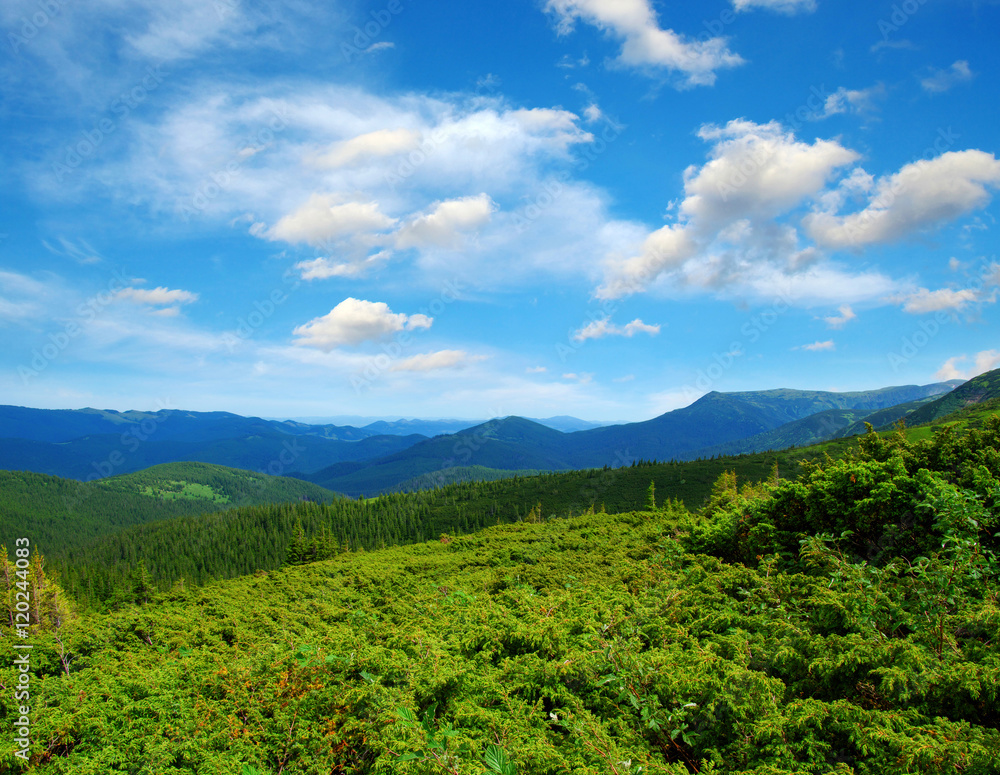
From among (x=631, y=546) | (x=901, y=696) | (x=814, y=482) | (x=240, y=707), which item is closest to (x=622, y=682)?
(x=901, y=696)

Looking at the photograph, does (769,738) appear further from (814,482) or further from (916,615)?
(814,482)

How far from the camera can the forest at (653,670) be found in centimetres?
571

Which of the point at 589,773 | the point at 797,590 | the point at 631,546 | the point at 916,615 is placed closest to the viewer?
the point at 589,773

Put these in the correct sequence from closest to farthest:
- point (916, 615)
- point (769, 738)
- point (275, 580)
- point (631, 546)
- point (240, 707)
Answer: point (769, 738) → point (916, 615) → point (240, 707) → point (631, 546) → point (275, 580)

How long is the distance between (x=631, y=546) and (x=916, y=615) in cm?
1433

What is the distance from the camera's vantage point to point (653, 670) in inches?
277

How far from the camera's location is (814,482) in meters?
13.3

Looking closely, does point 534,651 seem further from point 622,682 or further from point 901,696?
point 901,696

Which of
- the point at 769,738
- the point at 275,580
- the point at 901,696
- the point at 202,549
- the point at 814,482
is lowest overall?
the point at 202,549

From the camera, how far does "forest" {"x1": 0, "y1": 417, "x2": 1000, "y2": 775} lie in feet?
18.7

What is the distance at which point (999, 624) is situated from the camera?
261 inches

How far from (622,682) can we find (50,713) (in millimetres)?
11047

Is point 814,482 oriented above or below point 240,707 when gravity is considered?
above

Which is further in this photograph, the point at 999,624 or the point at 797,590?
the point at 797,590
